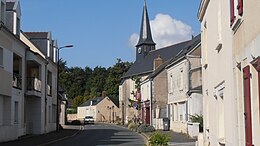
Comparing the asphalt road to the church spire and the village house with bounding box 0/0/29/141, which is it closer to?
the village house with bounding box 0/0/29/141

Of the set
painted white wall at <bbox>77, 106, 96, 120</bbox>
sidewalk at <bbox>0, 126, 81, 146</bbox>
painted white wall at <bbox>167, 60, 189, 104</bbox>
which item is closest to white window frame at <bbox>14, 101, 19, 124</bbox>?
sidewalk at <bbox>0, 126, 81, 146</bbox>

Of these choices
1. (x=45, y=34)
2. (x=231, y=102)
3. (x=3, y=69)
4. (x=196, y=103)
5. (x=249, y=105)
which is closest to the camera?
(x=249, y=105)

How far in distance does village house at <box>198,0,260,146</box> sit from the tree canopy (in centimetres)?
10154

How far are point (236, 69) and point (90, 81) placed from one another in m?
133

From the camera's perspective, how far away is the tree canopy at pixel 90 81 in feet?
404

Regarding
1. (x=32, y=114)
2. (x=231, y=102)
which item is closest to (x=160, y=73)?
(x=32, y=114)

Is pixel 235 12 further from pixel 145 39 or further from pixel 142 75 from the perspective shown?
pixel 145 39

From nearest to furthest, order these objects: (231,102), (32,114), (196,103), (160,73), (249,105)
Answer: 1. (249,105)
2. (231,102)
3. (196,103)
4. (32,114)
5. (160,73)

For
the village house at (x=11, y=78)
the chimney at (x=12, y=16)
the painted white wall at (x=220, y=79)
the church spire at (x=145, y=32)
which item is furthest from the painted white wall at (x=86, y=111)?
the painted white wall at (x=220, y=79)

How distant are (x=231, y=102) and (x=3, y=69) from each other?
65.5ft

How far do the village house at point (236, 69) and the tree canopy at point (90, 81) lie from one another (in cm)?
10154

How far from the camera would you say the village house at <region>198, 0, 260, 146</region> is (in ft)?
29.2

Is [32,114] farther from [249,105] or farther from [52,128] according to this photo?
[249,105]

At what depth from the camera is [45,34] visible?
154ft
